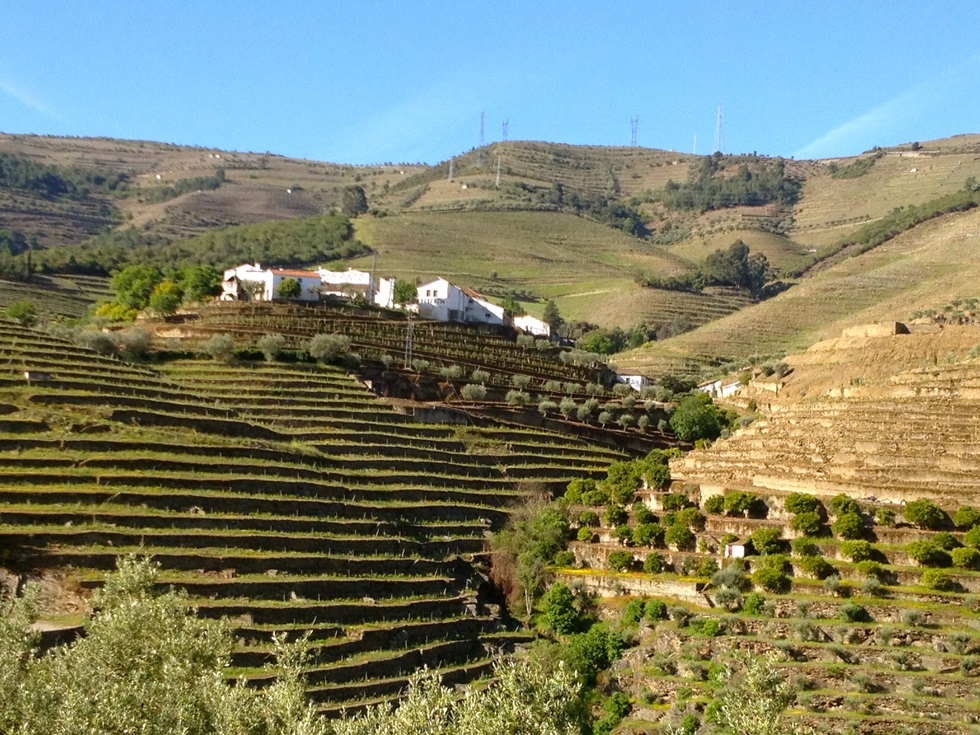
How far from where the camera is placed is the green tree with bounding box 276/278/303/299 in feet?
219

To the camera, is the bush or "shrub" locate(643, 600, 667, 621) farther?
the bush

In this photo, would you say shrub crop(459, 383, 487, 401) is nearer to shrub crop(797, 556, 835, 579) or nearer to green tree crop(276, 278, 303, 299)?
green tree crop(276, 278, 303, 299)

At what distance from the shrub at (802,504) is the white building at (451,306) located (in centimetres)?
3375

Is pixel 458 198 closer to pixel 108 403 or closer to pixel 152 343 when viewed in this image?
pixel 152 343

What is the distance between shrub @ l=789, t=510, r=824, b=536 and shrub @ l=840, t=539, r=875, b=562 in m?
1.82

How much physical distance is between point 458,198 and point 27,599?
12527 cm

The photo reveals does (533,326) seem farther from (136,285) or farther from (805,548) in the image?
(805,548)

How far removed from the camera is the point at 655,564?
41031 mm

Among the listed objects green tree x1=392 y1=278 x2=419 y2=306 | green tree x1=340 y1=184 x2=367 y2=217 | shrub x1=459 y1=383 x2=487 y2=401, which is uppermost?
green tree x1=340 y1=184 x2=367 y2=217

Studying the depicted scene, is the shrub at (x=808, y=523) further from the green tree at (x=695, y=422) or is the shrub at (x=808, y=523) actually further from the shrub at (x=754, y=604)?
the green tree at (x=695, y=422)

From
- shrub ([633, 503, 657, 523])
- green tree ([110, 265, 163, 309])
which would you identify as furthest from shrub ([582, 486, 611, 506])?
green tree ([110, 265, 163, 309])

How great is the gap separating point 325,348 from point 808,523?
25.3m

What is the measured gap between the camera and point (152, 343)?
55.5 m

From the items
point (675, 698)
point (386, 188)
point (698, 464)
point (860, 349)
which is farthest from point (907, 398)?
point (386, 188)
